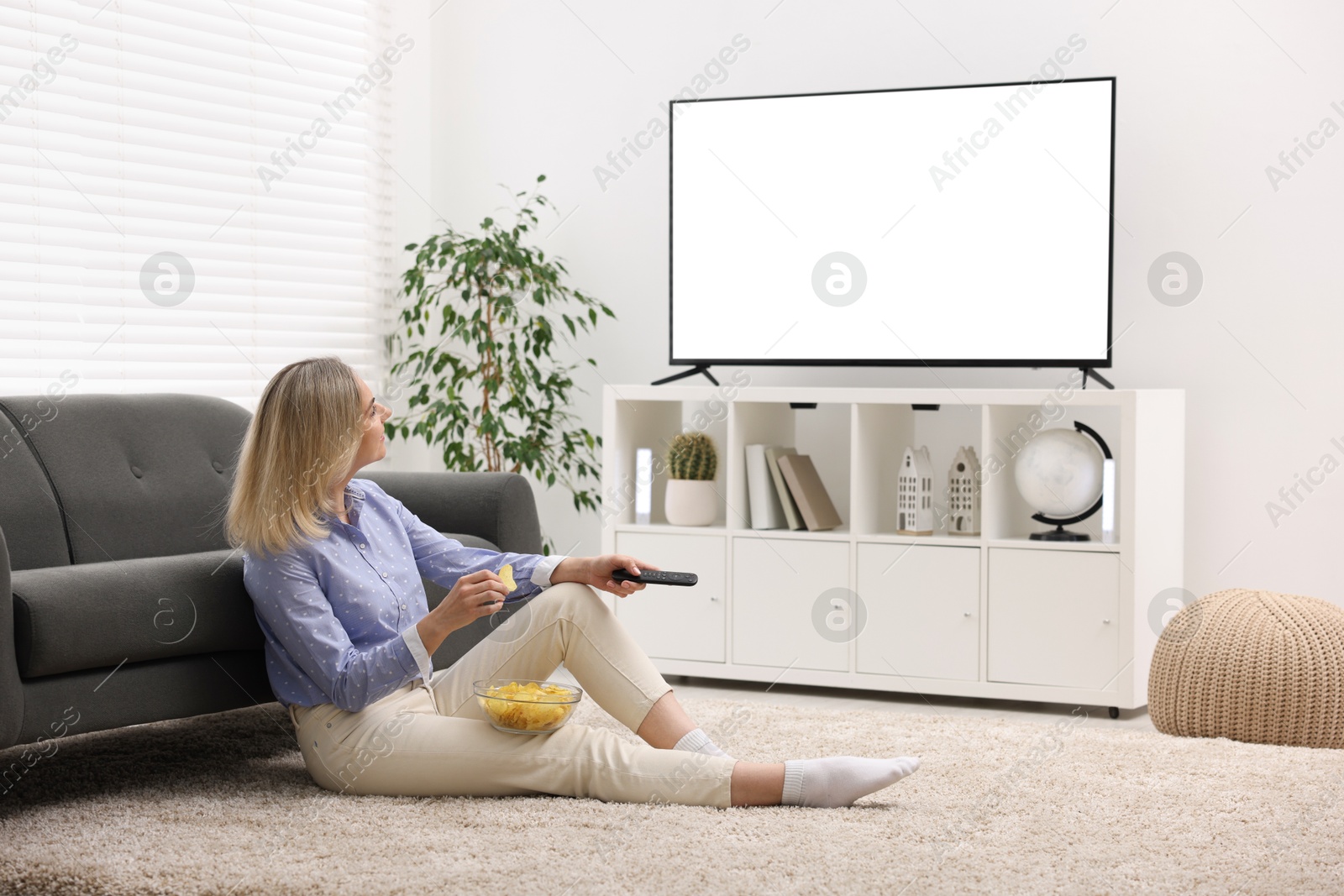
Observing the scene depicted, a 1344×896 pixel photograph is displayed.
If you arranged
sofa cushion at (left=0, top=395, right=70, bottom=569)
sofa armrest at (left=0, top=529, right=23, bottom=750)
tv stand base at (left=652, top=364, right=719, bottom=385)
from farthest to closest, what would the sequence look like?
1. tv stand base at (left=652, top=364, right=719, bottom=385)
2. sofa cushion at (left=0, top=395, right=70, bottom=569)
3. sofa armrest at (left=0, top=529, right=23, bottom=750)

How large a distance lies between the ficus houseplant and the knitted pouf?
6.39 feet

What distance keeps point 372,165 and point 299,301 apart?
23.6 inches

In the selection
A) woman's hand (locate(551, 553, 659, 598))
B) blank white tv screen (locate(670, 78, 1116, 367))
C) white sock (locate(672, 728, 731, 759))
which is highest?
blank white tv screen (locate(670, 78, 1116, 367))

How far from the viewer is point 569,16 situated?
14.8 ft

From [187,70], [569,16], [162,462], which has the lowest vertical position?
[162,462]

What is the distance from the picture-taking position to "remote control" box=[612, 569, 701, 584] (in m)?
2.16

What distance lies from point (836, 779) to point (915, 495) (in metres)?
1.65

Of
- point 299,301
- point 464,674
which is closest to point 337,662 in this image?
point 464,674

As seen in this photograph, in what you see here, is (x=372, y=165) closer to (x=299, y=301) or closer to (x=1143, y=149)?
(x=299, y=301)

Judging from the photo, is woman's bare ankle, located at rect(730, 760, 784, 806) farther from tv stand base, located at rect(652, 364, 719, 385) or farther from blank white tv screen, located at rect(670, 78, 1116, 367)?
tv stand base, located at rect(652, 364, 719, 385)

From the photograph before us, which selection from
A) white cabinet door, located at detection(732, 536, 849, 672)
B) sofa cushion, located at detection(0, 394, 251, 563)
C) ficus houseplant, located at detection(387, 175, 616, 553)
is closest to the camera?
sofa cushion, located at detection(0, 394, 251, 563)

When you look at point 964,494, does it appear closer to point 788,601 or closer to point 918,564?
point 918,564

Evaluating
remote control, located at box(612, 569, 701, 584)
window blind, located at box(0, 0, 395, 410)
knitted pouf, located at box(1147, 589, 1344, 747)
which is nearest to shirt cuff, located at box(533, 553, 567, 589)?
remote control, located at box(612, 569, 701, 584)

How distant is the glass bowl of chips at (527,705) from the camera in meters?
2.11
